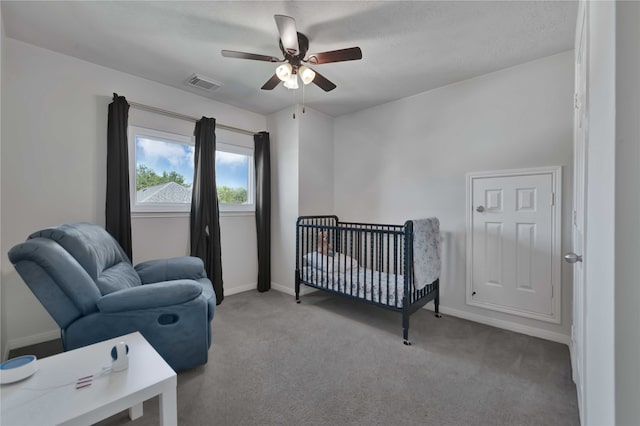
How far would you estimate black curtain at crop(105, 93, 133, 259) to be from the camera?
8.01 ft

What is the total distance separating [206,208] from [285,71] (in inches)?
72.3

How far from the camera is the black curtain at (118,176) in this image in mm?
2441

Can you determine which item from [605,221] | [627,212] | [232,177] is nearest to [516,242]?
[605,221]

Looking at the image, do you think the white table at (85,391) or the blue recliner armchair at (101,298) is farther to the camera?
the blue recliner armchair at (101,298)

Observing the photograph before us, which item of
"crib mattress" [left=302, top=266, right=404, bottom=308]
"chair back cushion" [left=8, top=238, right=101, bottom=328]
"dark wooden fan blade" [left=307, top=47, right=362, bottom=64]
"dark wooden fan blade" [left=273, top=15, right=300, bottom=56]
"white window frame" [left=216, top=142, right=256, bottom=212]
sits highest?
"dark wooden fan blade" [left=273, top=15, right=300, bottom=56]

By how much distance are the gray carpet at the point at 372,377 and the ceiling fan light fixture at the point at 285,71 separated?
2.12 meters

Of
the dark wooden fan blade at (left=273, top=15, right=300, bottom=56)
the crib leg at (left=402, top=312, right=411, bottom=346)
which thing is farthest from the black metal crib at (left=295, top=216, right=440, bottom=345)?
the dark wooden fan blade at (left=273, top=15, right=300, bottom=56)

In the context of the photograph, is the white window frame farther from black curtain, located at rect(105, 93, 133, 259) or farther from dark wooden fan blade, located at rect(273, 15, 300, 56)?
dark wooden fan blade, located at rect(273, 15, 300, 56)

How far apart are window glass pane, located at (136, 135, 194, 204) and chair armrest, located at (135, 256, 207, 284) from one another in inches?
33.6

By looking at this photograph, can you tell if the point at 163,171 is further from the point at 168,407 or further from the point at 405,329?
the point at 405,329

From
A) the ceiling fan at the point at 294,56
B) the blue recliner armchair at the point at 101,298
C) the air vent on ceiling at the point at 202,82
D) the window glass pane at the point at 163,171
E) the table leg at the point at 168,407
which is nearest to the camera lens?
the table leg at the point at 168,407

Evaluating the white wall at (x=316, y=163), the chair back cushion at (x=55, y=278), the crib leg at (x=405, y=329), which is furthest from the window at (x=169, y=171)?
the crib leg at (x=405, y=329)

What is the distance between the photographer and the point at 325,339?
7.52 ft

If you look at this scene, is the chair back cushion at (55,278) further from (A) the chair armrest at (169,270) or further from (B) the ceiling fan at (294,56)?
(B) the ceiling fan at (294,56)
